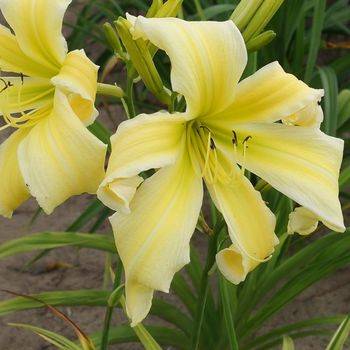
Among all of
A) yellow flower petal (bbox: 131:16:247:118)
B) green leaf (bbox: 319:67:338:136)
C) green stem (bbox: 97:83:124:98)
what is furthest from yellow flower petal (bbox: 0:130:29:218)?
green leaf (bbox: 319:67:338:136)

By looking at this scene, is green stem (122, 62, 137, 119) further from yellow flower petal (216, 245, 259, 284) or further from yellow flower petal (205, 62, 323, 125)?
yellow flower petal (216, 245, 259, 284)

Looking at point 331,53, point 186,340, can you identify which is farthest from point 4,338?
point 331,53

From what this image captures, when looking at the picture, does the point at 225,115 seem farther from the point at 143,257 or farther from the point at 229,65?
the point at 143,257

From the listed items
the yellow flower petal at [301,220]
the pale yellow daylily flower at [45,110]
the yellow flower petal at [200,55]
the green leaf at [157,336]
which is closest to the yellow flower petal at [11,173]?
the pale yellow daylily flower at [45,110]

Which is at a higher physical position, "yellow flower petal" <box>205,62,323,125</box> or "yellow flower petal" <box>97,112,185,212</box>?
"yellow flower petal" <box>97,112,185,212</box>

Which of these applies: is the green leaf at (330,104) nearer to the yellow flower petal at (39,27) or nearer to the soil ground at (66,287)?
the soil ground at (66,287)

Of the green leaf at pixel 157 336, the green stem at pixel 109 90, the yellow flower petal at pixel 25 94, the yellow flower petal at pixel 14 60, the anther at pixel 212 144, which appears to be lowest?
the green leaf at pixel 157 336
